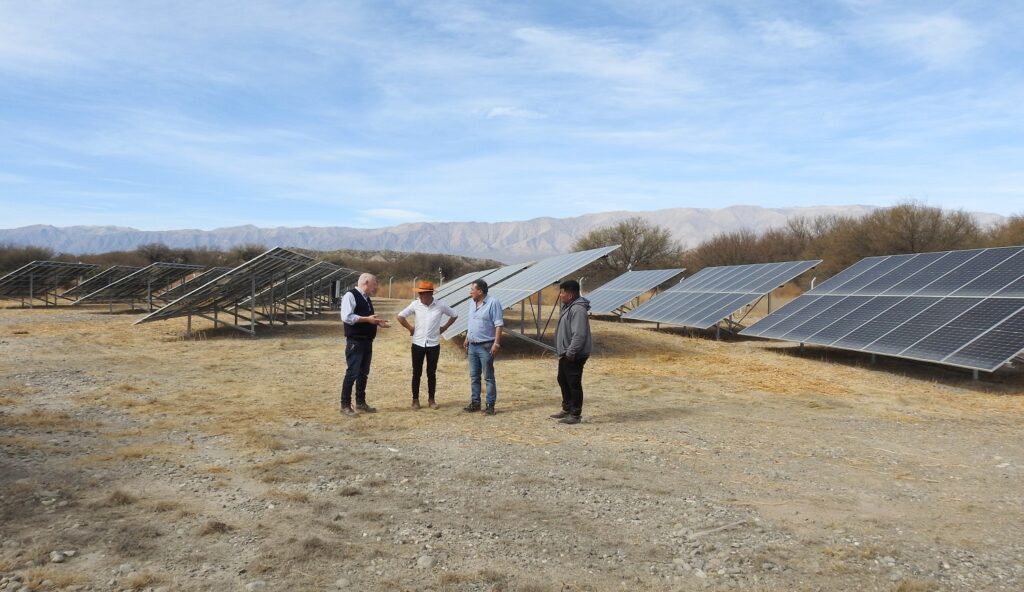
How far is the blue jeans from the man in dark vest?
1.18m

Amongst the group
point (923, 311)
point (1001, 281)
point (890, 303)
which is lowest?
point (923, 311)

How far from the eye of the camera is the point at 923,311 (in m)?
12.5

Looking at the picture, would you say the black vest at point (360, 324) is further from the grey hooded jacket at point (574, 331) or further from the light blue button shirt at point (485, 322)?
the grey hooded jacket at point (574, 331)

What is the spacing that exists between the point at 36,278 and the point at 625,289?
25.4 meters

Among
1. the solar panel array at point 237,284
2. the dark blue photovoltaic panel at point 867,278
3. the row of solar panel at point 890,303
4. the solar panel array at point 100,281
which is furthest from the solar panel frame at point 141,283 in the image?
the dark blue photovoltaic panel at point 867,278

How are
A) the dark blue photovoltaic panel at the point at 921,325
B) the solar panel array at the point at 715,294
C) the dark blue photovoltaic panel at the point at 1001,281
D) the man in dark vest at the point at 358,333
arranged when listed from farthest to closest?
the solar panel array at the point at 715,294
the dark blue photovoltaic panel at the point at 1001,281
the dark blue photovoltaic panel at the point at 921,325
the man in dark vest at the point at 358,333

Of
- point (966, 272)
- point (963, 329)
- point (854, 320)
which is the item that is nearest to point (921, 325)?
point (963, 329)

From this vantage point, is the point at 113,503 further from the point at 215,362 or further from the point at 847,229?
the point at 847,229

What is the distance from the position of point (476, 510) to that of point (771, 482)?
2.65 meters

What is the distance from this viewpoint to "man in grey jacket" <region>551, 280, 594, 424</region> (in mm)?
7770

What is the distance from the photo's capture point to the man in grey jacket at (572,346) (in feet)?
25.5

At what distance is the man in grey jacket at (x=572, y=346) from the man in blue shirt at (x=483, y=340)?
0.84m

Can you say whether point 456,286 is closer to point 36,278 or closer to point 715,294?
point 715,294

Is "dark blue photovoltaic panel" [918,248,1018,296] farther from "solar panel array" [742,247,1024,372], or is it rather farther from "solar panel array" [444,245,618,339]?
"solar panel array" [444,245,618,339]
